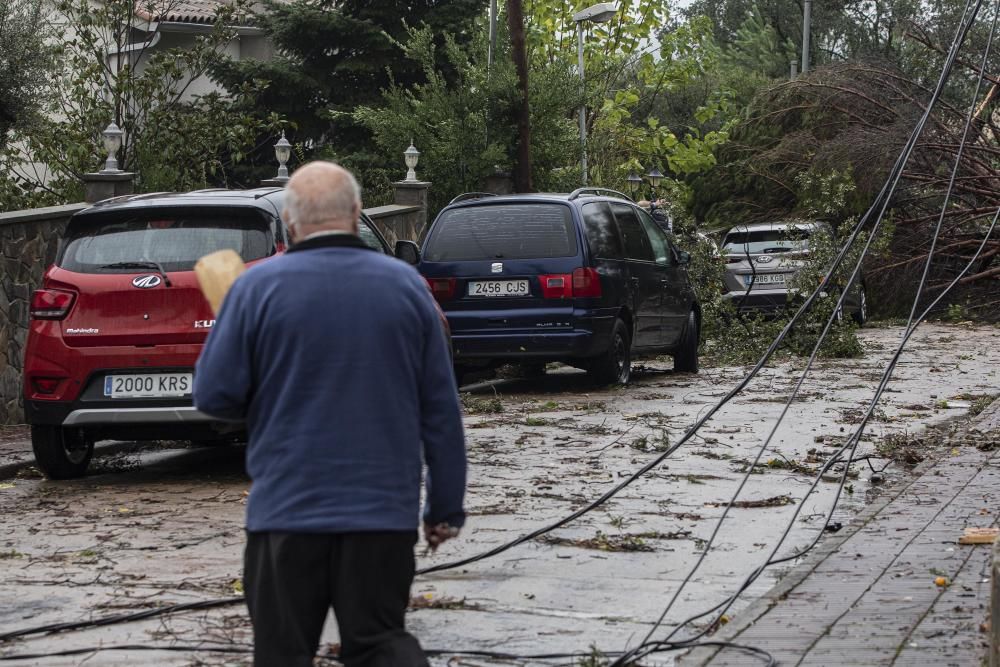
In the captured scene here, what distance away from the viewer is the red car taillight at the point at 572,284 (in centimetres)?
1431

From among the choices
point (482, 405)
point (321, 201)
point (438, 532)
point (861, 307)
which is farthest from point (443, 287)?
point (861, 307)

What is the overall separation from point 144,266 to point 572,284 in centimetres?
552

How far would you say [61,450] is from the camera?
388 inches

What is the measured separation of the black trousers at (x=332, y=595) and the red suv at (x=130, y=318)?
5556 millimetres

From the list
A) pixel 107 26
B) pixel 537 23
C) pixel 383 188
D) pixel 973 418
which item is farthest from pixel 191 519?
pixel 537 23

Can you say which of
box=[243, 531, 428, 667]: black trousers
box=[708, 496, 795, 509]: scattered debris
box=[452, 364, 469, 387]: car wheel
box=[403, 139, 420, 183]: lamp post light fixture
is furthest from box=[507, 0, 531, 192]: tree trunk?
box=[243, 531, 428, 667]: black trousers

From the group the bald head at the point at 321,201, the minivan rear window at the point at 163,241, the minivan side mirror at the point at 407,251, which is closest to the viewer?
the bald head at the point at 321,201

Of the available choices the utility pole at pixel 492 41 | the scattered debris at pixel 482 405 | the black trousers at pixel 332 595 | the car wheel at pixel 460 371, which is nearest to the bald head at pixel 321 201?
the black trousers at pixel 332 595

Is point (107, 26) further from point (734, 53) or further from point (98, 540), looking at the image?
point (734, 53)

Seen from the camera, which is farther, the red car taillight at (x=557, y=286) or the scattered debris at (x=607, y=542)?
the red car taillight at (x=557, y=286)

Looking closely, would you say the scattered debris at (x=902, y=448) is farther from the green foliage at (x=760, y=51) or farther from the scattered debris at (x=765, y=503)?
the green foliage at (x=760, y=51)

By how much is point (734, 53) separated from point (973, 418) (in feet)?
208

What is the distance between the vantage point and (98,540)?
7.84m

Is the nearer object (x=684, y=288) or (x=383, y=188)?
(x=684, y=288)
